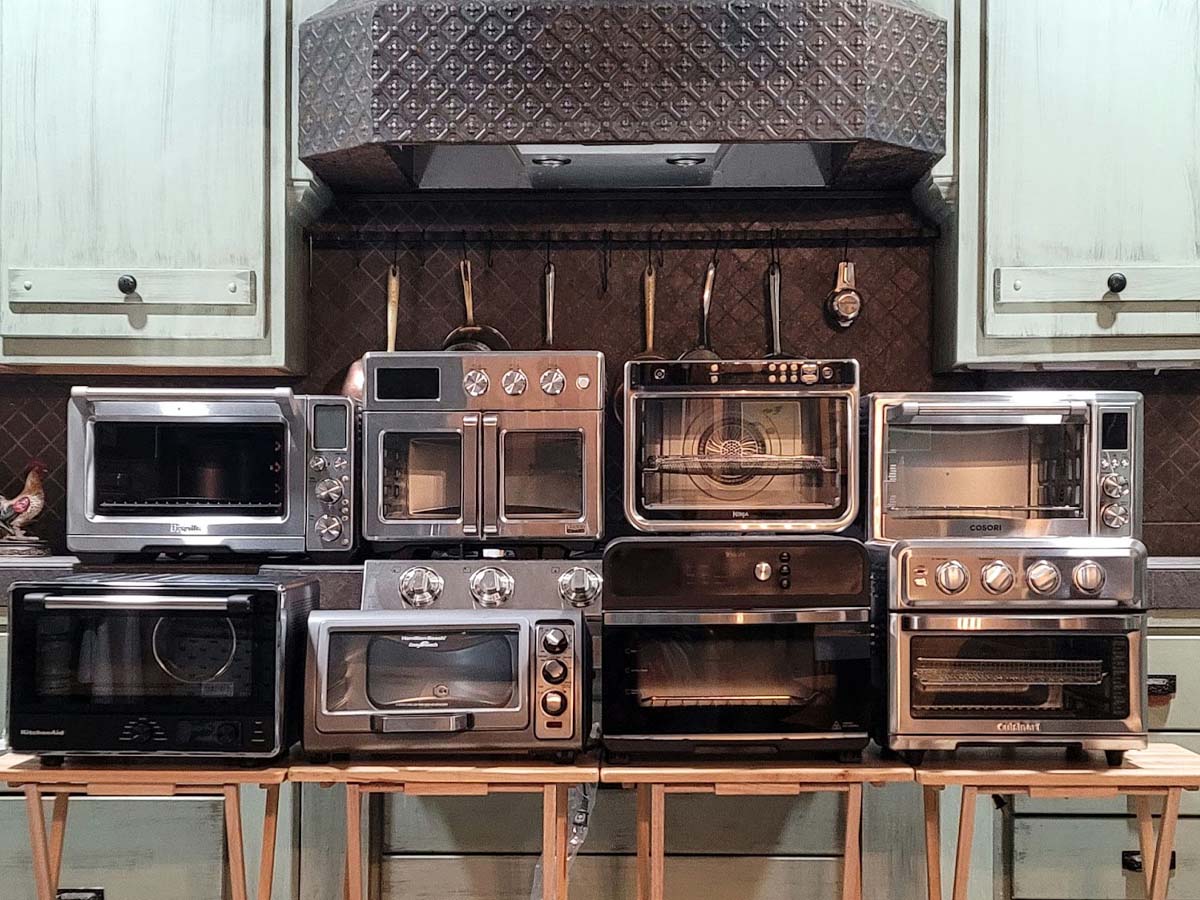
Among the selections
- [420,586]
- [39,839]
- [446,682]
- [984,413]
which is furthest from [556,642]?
[984,413]

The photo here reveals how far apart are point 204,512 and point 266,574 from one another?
237mm

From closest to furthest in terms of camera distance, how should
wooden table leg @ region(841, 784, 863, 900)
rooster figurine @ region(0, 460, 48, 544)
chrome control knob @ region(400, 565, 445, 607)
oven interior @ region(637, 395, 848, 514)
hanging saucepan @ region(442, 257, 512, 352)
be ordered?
wooden table leg @ region(841, 784, 863, 900) < chrome control knob @ region(400, 565, 445, 607) < oven interior @ region(637, 395, 848, 514) < rooster figurine @ region(0, 460, 48, 544) < hanging saucepan @ region(442, 257, 512, 352)

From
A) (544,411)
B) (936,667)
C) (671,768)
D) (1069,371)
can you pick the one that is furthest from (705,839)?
(1069,371)

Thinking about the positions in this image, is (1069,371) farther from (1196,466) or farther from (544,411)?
(544,411)

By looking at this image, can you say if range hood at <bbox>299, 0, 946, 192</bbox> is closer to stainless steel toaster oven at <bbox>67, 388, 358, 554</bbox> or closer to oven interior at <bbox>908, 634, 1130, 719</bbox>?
stainless steel toaster oven at <bbox>67, 388, 358, 554</bbox>

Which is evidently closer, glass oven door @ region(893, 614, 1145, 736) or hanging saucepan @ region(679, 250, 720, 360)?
glass oven door @ region(893, 614, 1145, 736)

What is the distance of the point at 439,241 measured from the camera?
2.72m

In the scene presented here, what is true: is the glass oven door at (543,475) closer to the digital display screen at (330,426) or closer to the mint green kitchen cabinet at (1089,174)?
the digital display screen at (330,426)

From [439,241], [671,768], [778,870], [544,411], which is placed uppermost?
[439,241]

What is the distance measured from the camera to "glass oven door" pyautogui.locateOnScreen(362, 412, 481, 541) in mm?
2229

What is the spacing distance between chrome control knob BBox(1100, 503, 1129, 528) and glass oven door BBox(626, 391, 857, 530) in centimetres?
49

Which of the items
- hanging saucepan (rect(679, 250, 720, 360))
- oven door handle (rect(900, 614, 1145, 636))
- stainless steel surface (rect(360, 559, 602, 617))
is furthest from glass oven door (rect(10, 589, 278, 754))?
hanging saucepan (rect(679, 250, 720, 360))

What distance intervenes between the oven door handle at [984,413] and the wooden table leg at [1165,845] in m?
0.77

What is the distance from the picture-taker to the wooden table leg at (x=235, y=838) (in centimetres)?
177
